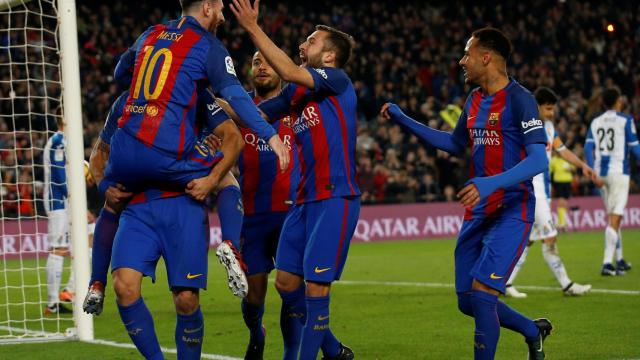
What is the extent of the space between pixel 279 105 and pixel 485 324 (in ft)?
6.48

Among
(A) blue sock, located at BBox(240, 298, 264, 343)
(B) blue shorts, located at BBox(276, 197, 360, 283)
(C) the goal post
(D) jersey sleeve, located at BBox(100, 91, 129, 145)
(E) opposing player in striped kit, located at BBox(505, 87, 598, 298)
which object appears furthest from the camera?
(E) opposing player in striped kit, located at BBox(505, 87, 598, 298)

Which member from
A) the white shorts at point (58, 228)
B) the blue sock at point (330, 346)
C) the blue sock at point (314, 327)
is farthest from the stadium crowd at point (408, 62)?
the blue sock at point (314, 327)

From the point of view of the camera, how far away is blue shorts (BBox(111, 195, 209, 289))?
586 cm

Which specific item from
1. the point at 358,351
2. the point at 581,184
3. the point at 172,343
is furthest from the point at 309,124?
the point at 581,184

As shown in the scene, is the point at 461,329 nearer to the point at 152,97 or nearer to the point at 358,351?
the point at 358,351

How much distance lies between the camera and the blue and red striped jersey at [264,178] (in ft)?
25.7

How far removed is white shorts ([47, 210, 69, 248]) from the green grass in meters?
0.86

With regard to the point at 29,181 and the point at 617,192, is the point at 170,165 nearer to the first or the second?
the point at 617,192

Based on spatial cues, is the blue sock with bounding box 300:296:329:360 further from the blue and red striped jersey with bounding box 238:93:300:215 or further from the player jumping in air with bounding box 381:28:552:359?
the blue and red striped jersey with bounding box 238:93:300:215

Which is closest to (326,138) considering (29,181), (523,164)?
(523,164)

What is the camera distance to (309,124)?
22.2 feet

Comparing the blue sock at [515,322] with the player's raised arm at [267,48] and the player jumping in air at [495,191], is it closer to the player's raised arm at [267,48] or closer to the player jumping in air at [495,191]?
the player jumping in air at [495,191]

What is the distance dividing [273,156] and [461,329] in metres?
2.82

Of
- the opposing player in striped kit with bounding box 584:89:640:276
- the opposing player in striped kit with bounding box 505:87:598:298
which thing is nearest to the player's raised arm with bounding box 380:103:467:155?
the opposing player in striped kit with bounding box 505:87:598:298
